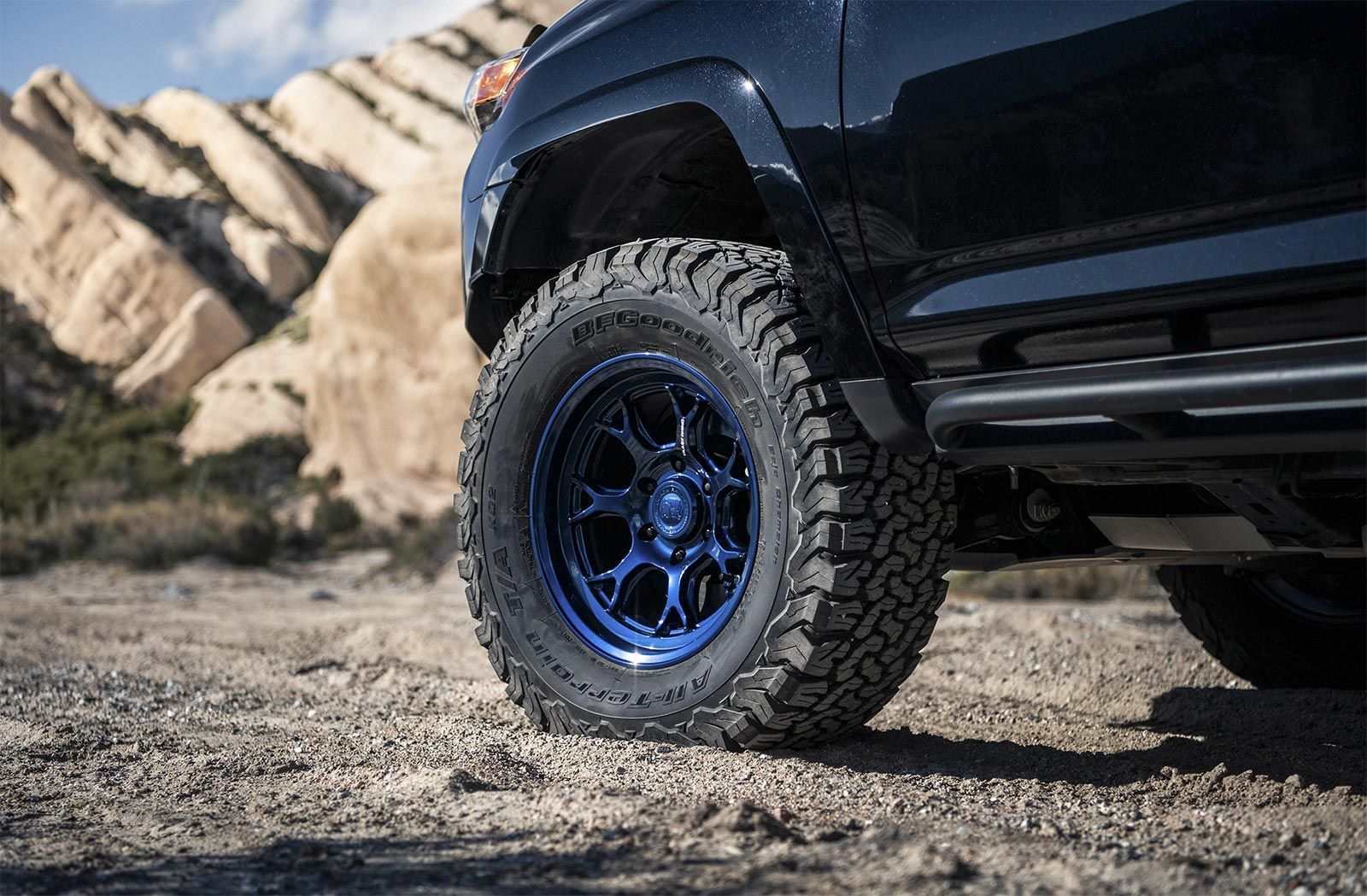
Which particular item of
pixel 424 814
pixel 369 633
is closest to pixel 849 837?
pixel 424 814

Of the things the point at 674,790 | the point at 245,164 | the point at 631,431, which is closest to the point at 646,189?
the point at 631,431

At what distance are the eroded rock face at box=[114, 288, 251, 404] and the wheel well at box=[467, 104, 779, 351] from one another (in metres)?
34.0

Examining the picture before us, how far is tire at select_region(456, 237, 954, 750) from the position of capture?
2.31 meters

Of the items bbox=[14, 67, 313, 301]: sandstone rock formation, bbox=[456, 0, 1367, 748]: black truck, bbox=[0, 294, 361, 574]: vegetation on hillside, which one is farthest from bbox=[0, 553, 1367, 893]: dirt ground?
bbox=[14, 67, 313, 301]: sandstone rock formation

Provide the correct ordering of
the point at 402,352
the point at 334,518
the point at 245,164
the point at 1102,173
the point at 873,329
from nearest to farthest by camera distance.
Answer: the point at 1102,173 → the point at 873,329 → the point at 334,518 → the point at 402,352 → the point at 245,164

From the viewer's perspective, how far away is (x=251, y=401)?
1163 inches

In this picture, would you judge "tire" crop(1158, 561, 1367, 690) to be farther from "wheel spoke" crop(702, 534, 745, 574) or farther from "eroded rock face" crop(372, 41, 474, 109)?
"eroded rock face" crop(372, 41, 474, 109)

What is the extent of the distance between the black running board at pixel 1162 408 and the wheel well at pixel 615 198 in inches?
39.9

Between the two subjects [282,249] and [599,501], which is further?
[282,249]

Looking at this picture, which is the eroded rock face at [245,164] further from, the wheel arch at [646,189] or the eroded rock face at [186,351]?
the wheel arch at [646,189]

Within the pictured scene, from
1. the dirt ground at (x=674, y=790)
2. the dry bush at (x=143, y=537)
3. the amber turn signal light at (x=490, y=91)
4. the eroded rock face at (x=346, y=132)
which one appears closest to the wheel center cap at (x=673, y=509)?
the dirt ground at (x=674, y=790)

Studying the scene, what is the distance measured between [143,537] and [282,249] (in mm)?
32125

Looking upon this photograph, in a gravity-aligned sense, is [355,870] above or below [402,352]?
below

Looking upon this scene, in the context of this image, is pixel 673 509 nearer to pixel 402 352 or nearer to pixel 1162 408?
pixel 1162 408
